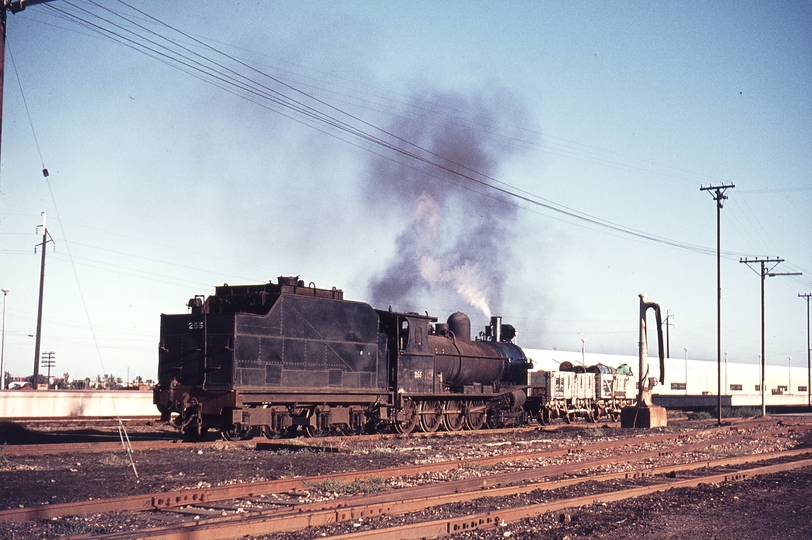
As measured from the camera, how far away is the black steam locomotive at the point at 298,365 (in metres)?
17.6

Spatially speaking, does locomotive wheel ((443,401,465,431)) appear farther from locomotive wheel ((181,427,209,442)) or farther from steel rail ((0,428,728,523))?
steel rail ((0,428,728,523))

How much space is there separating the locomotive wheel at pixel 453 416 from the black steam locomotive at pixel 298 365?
0.18 meters

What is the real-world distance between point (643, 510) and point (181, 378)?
11.4 m

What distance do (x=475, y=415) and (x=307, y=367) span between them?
8622mm

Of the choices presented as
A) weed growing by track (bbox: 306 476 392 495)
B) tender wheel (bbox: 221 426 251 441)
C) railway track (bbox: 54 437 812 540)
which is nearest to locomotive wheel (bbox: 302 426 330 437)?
tender wheel (bbox: 221 426 251 441)

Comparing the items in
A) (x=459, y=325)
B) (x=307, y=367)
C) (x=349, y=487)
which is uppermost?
(x=459, y=325)

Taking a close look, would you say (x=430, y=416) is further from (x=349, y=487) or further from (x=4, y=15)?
(x=4, y=15)

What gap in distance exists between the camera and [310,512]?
8914 mm

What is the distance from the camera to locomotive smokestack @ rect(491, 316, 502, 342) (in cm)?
2844

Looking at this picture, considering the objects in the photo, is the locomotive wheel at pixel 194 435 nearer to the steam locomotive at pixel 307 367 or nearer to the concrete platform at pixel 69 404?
the steam locomotive at pixel 307 367

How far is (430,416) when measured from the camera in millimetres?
23656

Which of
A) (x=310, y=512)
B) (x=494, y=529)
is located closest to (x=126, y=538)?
(x=310, y=512)

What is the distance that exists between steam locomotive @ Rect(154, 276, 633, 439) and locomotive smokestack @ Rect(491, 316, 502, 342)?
306 cm

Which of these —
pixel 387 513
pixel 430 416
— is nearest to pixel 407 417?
pixel 430 416
